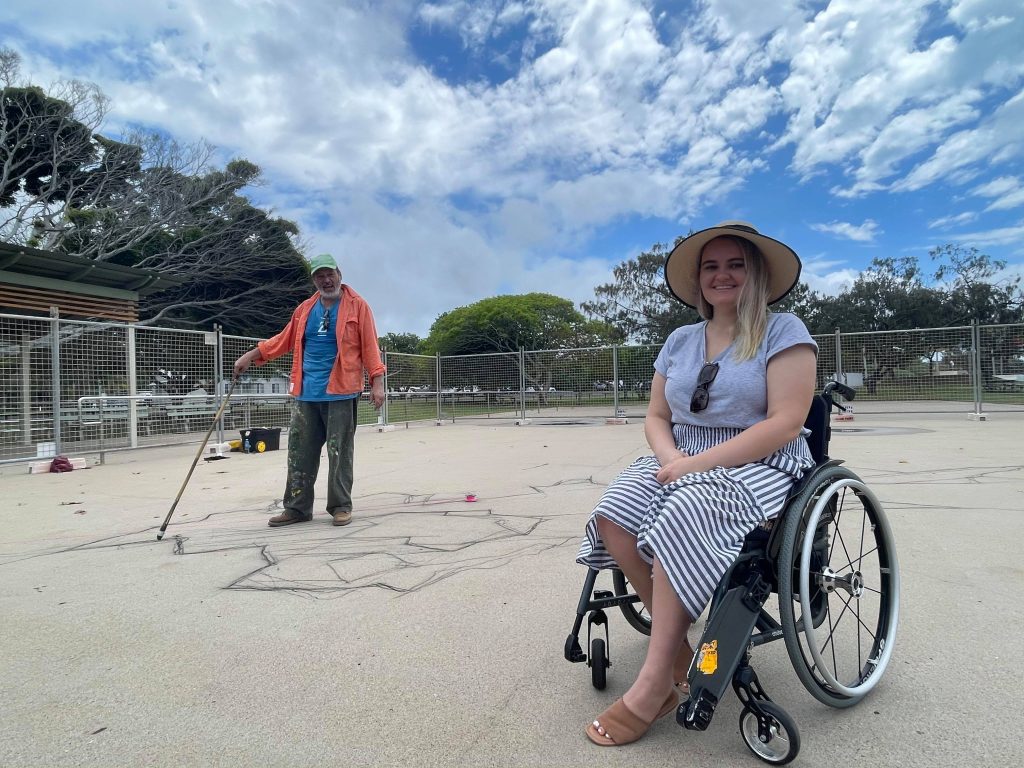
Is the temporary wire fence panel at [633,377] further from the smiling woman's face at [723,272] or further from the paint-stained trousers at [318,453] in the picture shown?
the smiling woman's face at [723,272]

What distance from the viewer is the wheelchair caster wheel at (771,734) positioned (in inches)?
56.7

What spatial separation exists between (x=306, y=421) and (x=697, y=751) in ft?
11.3

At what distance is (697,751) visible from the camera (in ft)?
5.12

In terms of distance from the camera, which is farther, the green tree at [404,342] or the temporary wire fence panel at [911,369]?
the green tree at [404,342]

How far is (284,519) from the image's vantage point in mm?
4203

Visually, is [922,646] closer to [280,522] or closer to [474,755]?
[474,755]

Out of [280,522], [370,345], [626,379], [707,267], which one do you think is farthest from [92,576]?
[626,379]

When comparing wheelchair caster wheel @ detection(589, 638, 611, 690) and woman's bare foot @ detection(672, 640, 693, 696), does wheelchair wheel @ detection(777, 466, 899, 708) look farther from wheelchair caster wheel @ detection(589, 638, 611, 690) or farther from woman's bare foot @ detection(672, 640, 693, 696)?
wheelchair caster wheel @ detection(589, 638, 611, 690)

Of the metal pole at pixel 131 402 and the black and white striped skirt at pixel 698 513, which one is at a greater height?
the metal pole at pixel 131 402

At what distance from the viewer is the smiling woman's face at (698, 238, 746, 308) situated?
83.4 inches

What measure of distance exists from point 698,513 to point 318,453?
327 cm

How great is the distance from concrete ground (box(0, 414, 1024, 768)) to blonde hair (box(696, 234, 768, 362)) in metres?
1.12

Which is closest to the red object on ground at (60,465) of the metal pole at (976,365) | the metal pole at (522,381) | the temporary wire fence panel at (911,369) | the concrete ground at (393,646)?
the concrete ground at (393,646)

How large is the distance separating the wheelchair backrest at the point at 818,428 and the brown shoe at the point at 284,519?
11.4 feet
